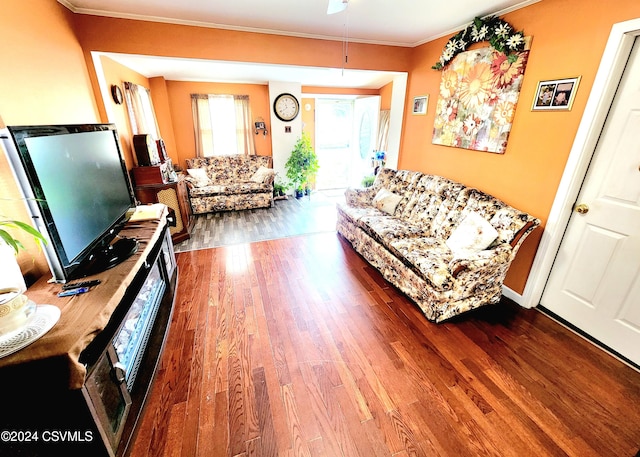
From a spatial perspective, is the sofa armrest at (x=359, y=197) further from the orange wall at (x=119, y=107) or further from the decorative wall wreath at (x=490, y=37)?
the orange wall at (x=119, y=107)

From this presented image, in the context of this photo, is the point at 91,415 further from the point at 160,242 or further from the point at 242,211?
the point at 242,211

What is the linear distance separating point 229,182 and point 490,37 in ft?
14.4

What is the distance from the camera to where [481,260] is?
204 cm

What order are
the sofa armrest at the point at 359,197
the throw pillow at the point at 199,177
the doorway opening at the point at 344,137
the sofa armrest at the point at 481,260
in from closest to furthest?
the sofa armrest at the point at 481,260
the sofa armrest at the point at 359,197
the throw pillow at the point at 199,177
the doorway opening at the point at 344,137

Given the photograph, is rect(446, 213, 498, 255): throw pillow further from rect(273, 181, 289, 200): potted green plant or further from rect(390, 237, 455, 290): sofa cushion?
rect(273, 181, 289, 200): potted green plant

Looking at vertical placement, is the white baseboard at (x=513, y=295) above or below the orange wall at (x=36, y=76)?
below

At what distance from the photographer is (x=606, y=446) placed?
52.3 inches

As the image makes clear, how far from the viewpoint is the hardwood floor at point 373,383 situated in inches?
53.0

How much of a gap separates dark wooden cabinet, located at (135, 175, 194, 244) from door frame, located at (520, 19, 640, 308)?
3.55 meters

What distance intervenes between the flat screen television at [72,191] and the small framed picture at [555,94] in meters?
3.11

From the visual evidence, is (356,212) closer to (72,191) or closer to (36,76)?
(72,191)

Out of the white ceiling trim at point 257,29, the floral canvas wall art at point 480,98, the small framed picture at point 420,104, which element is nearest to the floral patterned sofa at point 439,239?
the floral canvas wall art at point 480,98

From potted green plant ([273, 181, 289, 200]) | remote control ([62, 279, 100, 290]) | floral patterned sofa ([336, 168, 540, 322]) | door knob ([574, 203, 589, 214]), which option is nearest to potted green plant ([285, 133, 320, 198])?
potted green plant ([273, 181, 289, 200])

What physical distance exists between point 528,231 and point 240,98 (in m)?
5.05
